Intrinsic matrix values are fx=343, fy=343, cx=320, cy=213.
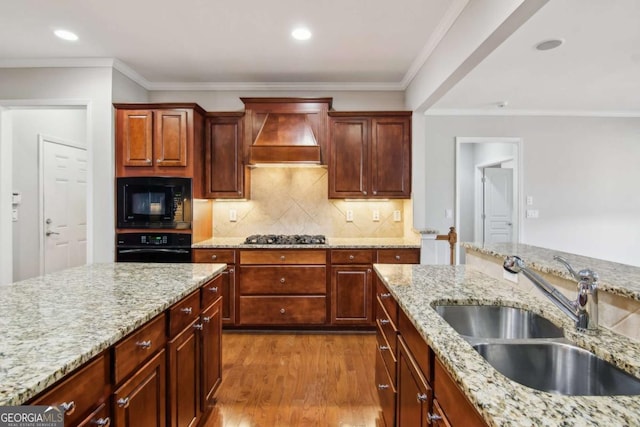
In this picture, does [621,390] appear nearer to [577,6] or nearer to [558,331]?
[558,331]

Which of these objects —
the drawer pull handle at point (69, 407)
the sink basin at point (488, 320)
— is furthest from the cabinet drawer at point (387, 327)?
the drawer pull handle at point (69, 407)

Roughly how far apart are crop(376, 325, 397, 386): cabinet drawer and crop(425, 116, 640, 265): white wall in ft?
9.84

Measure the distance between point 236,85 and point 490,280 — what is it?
3.34 metres

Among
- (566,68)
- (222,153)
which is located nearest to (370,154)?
(222,153)

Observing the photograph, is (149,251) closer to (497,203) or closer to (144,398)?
(144,398)

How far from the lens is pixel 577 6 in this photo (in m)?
2.27

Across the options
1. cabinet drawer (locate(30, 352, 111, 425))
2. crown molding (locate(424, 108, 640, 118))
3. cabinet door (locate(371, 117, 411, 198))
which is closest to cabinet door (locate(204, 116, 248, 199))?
cabinet door (locate(371, 117, 411, 198))

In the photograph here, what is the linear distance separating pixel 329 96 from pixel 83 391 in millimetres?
3602

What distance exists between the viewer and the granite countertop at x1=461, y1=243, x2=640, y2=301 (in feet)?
3.61

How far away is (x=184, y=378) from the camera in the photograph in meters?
1.68

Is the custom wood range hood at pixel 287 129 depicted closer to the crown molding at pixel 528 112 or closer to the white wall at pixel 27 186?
the crown molding at pixel 528 112

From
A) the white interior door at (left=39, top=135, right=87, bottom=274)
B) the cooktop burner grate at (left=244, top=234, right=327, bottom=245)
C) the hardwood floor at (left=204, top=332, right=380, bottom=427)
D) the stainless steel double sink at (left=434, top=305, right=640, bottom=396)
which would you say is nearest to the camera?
the stainless steel double sink at (left=434, top=305, right=640, bottom=396)

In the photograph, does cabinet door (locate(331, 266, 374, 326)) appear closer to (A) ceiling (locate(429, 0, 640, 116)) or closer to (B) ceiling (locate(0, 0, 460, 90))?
(B) ceiling (locate(0, 0, 460, 90))

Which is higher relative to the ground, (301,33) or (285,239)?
(301,33)
